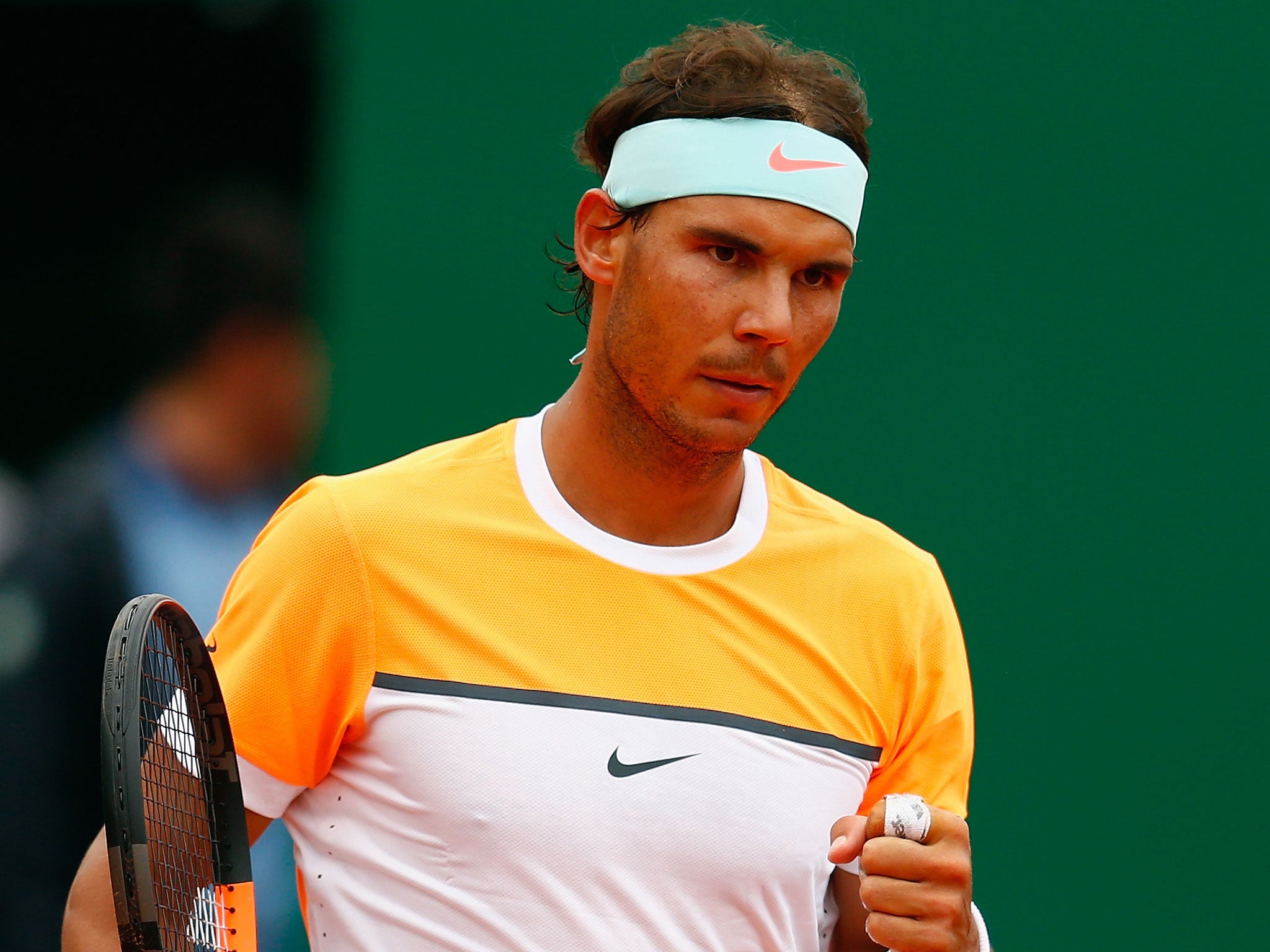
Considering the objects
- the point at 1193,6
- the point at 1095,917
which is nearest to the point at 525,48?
the point at 1193,6

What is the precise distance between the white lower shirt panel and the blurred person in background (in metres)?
1.29

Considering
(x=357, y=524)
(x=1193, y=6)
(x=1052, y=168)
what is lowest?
(x=357, y=524)

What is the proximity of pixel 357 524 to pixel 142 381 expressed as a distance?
1.96 m

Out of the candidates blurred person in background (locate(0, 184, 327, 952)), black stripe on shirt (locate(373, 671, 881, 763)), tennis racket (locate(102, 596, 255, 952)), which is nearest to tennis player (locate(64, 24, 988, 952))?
black stripe on shirt (locate(373, 671, 881, 763))

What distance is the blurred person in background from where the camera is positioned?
3.23 m

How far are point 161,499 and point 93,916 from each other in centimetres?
155

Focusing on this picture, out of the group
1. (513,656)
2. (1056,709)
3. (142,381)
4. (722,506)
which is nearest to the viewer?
(513,656)

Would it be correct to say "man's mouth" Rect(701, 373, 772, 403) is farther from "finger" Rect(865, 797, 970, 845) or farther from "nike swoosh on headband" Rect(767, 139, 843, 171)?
"finger" Rect(865, 797, 970, 845)

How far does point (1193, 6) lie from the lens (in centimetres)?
342

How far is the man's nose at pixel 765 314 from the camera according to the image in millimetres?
2164

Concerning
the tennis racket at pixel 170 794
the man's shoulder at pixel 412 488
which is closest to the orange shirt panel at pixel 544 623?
the man's shoulder at pixel 412 488

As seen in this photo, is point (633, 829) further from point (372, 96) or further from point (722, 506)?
point (372, 96)

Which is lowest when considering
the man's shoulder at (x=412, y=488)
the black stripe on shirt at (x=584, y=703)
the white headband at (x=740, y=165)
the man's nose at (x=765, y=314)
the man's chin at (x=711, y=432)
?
the black stripe on shirt at (x=584, y=703)

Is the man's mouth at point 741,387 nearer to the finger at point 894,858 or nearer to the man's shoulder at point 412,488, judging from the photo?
the man's shoulder at point 412,488
